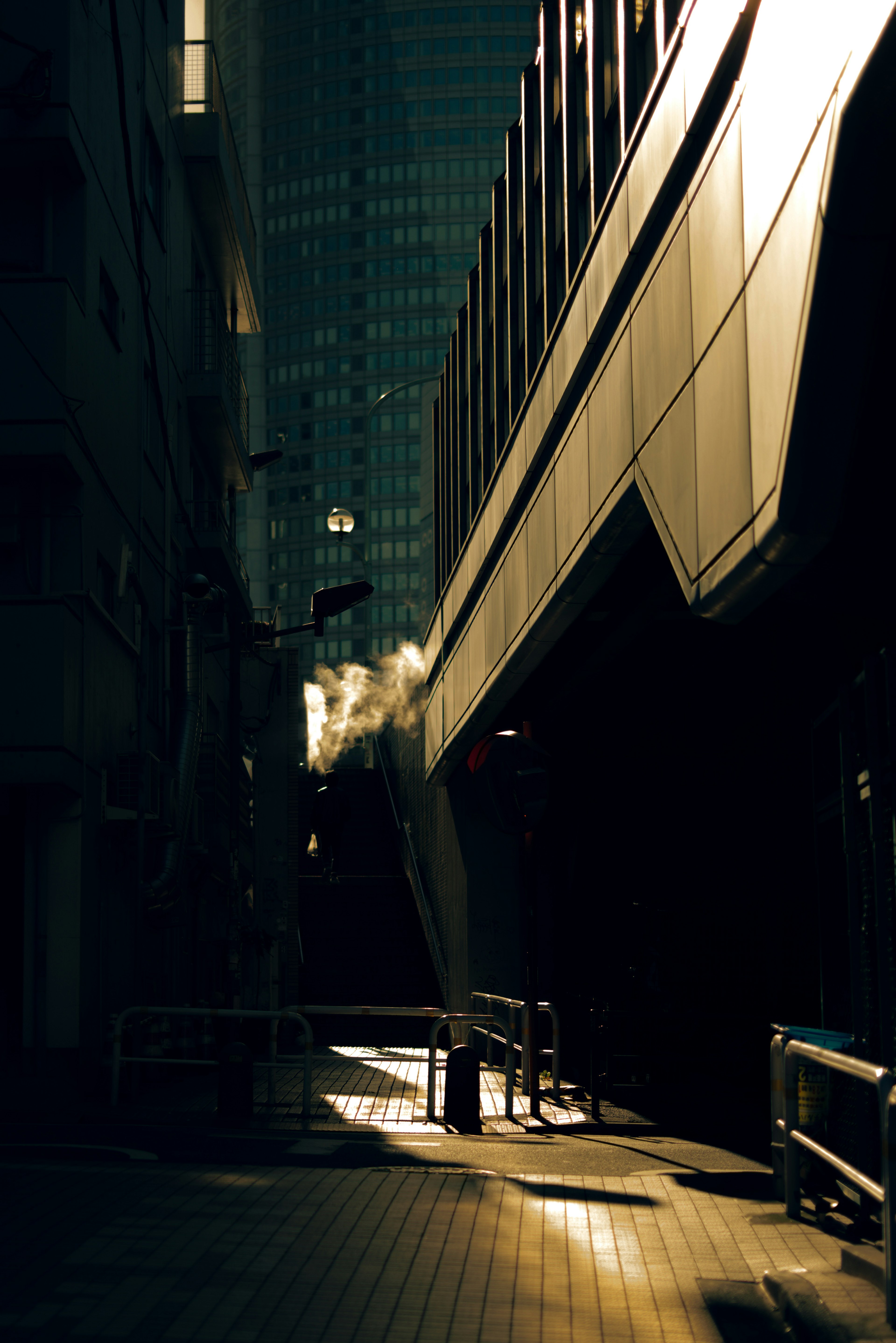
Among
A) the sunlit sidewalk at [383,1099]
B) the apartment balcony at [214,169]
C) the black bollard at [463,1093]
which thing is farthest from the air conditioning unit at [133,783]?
the apartment balcony at [214,169]

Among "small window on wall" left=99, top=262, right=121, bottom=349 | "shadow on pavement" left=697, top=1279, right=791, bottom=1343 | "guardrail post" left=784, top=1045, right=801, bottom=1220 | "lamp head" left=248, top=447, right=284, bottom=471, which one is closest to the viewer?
"shadow on pavement" left=697, top=1279, right=791, bottom=1343

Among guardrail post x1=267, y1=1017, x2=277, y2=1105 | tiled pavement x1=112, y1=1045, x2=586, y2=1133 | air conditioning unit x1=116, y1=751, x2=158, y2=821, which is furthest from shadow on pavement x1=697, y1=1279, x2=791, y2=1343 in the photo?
air conditioning unit x1=116, y1=751, x2=158, y2=821

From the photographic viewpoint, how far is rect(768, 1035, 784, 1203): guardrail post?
8164mm

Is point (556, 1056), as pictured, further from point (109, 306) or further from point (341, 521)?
point (341, 521)

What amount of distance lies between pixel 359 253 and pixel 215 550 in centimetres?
10669

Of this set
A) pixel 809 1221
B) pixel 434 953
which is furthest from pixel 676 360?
pixel 434 953

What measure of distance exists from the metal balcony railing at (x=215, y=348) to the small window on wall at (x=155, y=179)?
2.87m

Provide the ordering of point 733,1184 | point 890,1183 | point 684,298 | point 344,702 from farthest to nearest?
point 344,702, point 684,298, point 733,1184, point 890,1183

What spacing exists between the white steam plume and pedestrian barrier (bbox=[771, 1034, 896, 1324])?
5732 cm

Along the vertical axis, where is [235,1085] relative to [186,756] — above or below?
below

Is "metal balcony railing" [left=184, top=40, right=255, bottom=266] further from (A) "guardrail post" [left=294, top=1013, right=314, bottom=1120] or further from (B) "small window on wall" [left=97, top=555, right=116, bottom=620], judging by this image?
(A) "guardrail post" [left=294, top=1013, right=314, bottom=1120]

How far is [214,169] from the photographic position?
82.0ft

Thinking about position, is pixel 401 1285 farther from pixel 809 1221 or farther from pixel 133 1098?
pixel 133 1098

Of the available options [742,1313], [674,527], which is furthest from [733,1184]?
[674,527]
